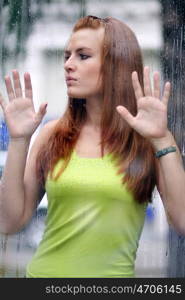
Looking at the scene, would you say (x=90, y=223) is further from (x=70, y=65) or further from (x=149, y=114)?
(x=70, y=65)

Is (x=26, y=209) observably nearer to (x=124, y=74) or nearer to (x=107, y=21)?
(x=124, y=74)

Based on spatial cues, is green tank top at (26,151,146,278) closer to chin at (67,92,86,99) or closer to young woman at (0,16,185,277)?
young woman at (0,16,185,277)

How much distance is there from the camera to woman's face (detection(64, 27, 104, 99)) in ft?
4.38

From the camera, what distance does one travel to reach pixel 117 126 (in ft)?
4.52

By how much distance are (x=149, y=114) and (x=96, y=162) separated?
18cm

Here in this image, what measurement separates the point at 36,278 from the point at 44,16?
0.74m

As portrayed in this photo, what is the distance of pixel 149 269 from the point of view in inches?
58.7

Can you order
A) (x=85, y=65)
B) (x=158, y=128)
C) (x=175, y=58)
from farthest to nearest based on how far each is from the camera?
(x=175, y=58) → (x=85, y=65) → (x=158, y=128)

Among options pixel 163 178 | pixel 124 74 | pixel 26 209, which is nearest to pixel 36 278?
pixel 26 209

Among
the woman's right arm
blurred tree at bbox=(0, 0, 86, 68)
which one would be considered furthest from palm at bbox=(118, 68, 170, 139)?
blurred tree at bbox=(0, 0, 86, 68)

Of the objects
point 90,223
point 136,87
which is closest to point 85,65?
point 136,87

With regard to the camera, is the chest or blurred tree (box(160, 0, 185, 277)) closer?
the chest

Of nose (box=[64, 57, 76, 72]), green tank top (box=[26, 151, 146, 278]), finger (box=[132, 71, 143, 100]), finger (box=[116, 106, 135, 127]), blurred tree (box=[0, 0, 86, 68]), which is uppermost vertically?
blurred tree (box=[0, 0, 86, 68])

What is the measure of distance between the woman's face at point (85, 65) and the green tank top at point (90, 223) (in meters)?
0.17
